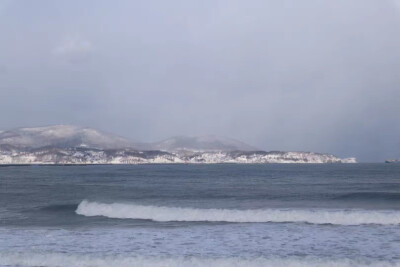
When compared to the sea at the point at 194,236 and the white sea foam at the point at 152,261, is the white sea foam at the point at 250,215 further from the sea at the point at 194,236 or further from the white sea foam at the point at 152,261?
the white sea foam at the point at 152,261

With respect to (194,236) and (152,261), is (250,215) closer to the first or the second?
(194,236)

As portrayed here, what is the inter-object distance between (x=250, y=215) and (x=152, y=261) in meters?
12.2

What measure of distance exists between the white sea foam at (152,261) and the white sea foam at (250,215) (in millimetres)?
9882

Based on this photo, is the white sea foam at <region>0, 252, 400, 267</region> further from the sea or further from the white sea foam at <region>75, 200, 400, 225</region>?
the white sea foam at <region>75, 200, 400, 225</region>

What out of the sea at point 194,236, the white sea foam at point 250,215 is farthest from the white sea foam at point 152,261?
the white sea foam at point 250,215

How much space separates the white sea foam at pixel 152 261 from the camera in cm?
1554

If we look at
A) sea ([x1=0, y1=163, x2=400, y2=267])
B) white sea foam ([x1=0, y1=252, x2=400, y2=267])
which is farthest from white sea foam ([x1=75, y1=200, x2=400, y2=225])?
white sea foam ([x1=0, y1=252, x2=400, y2=267])

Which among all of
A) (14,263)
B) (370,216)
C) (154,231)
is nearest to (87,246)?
(14,263)

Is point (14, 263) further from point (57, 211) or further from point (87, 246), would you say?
point (57, 211)

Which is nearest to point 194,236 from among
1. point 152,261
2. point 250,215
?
point 152,261

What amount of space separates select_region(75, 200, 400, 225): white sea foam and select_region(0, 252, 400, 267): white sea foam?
32.4ft

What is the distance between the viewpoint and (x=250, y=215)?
90.6 feet

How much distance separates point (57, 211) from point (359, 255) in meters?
23.5

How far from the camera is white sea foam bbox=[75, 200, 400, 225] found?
25.3m
